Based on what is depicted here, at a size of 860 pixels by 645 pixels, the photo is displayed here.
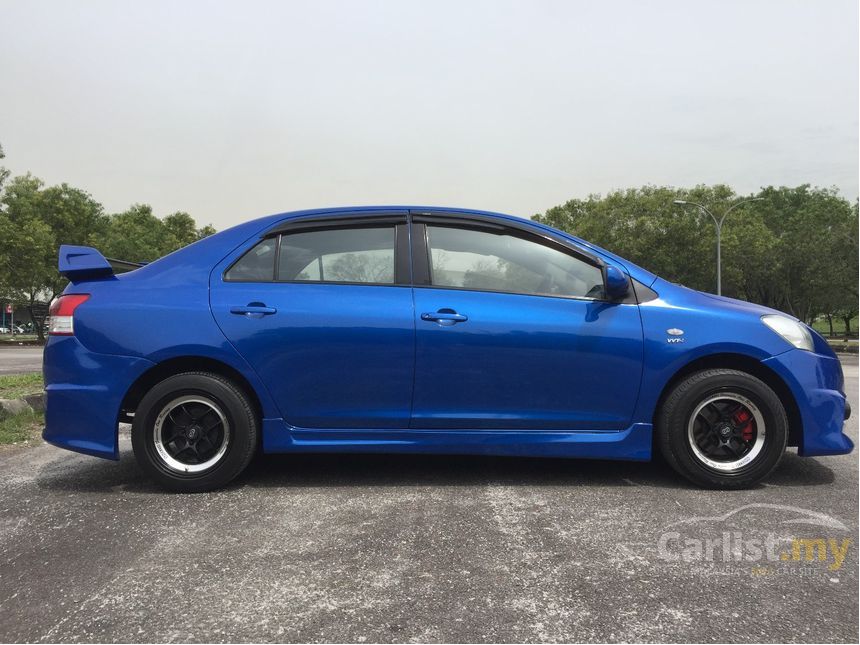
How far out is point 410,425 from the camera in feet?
10.8

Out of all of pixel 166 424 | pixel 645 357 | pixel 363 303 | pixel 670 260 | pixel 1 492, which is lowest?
pixel 1 492

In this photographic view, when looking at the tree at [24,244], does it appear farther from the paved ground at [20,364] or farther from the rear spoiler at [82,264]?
the rear spoiler at [82,264]

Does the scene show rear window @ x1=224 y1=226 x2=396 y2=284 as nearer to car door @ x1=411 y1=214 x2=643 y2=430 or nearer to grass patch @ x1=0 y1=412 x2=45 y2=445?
car door @ x1=411 y1=214 x2=643 y2=430

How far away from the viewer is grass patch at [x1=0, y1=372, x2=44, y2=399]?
587 centimetres

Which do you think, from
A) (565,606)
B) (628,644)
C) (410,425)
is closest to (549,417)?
(410,425)

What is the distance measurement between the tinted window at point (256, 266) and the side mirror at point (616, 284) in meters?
1.93

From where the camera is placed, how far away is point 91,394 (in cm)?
326

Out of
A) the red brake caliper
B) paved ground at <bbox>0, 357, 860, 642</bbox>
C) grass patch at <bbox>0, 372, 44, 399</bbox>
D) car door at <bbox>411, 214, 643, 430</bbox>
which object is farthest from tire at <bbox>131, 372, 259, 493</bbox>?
grass patch at <bbox>0, 372, 44, 399</bbox>

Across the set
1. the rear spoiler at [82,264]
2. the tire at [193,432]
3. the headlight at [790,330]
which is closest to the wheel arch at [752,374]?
the headlight at [790,330]

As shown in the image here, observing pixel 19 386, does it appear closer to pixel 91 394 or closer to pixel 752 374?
pixel 91 394

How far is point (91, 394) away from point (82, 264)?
75 cm

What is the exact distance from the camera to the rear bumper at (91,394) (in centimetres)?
326

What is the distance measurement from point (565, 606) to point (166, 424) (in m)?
2.39

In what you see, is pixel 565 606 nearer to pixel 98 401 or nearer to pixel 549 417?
pixel 549 417
